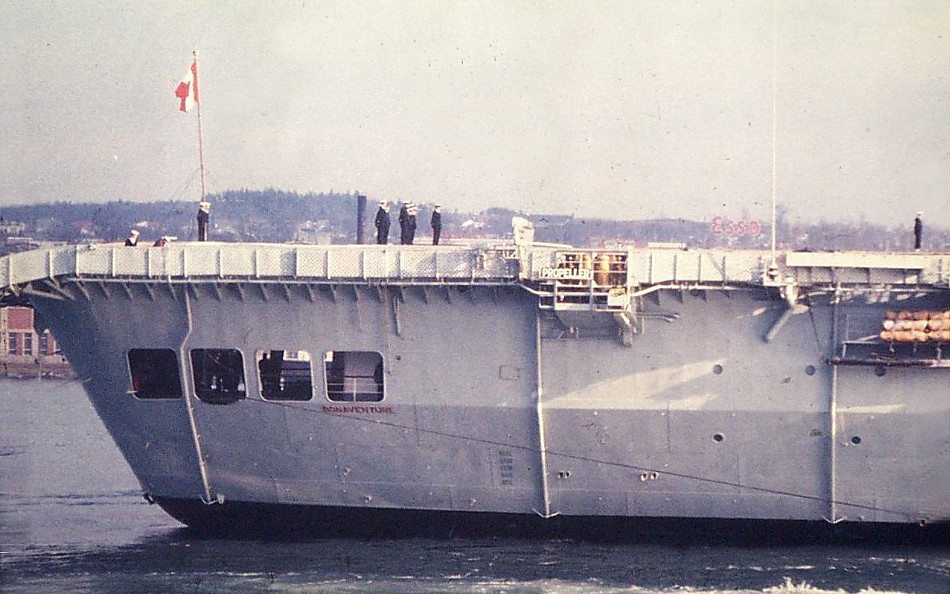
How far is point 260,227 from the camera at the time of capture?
160 ft

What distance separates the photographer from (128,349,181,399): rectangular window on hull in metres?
25.7

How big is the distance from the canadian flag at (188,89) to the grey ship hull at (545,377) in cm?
411

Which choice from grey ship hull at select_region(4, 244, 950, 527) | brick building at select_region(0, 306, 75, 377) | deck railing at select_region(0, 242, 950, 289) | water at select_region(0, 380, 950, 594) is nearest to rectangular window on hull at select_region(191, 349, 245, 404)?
grey ship hull at select_region(4, 244, 950, 527)

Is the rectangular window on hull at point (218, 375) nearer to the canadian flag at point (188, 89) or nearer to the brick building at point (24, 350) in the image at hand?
the canadian flag at point (188, 89)

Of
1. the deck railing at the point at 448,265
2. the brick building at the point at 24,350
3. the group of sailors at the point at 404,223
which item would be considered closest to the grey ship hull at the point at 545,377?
the deck railing at the point at 448,265

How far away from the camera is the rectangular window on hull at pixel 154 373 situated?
1012 inches

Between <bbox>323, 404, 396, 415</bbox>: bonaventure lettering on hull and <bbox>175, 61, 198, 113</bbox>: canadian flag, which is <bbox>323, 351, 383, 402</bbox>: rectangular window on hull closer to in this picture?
<bbox>323, 404, 396, 415</bbox>: bonaventure lettering on hull

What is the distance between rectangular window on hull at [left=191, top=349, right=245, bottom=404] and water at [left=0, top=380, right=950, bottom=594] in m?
2.99

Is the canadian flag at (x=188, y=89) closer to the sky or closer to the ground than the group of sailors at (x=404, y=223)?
closer to the sky

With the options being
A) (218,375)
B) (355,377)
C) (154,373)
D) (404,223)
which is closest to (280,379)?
(218,375)

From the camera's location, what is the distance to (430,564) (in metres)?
24.5

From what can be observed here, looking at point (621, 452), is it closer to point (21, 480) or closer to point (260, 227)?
point (21, 480)

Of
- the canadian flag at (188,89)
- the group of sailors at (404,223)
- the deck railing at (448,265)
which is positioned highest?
the canadian flag at (188,89)

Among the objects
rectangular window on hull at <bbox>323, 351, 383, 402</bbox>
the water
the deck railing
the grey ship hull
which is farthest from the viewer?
rectangular window on hull at <bbox>323, 351, 383, 402</bbox>
